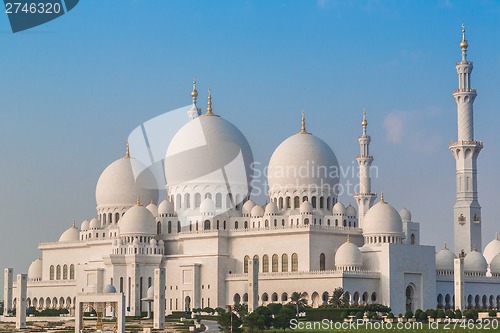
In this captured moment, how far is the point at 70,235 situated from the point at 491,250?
33.4 m

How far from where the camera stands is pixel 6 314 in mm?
72500

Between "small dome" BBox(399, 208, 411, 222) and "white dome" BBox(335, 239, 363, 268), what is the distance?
28.8 feet

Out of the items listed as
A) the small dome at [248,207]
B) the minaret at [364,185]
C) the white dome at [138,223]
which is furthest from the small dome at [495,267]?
the white dome at [138,223]

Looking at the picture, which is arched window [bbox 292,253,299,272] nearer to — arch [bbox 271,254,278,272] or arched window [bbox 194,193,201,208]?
arch [bbox 271,254,278,272]

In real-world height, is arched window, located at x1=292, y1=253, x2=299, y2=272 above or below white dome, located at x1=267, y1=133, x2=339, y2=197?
below

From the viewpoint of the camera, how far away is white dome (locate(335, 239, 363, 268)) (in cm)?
6794

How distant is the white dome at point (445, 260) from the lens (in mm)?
74562

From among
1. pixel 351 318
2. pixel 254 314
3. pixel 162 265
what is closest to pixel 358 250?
pixel 351 318

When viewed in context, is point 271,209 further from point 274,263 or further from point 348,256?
point 348,256

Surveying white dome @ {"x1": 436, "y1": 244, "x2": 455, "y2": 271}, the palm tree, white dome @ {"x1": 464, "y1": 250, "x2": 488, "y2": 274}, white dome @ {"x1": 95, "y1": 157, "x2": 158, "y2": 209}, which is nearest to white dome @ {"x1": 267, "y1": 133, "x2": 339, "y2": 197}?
white dome @ {"x1": 436, "y1": 244, "x2": 455, "y2": 271}

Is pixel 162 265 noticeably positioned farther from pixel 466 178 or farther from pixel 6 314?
pixel 466 178

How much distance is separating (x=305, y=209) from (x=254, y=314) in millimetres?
22493

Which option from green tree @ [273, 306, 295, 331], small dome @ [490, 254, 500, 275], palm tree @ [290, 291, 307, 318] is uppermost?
small dome @ [490, 254, 500, 275]

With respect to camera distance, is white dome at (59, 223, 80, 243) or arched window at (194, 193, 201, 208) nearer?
arched window at (194, 193, 201, 208)
